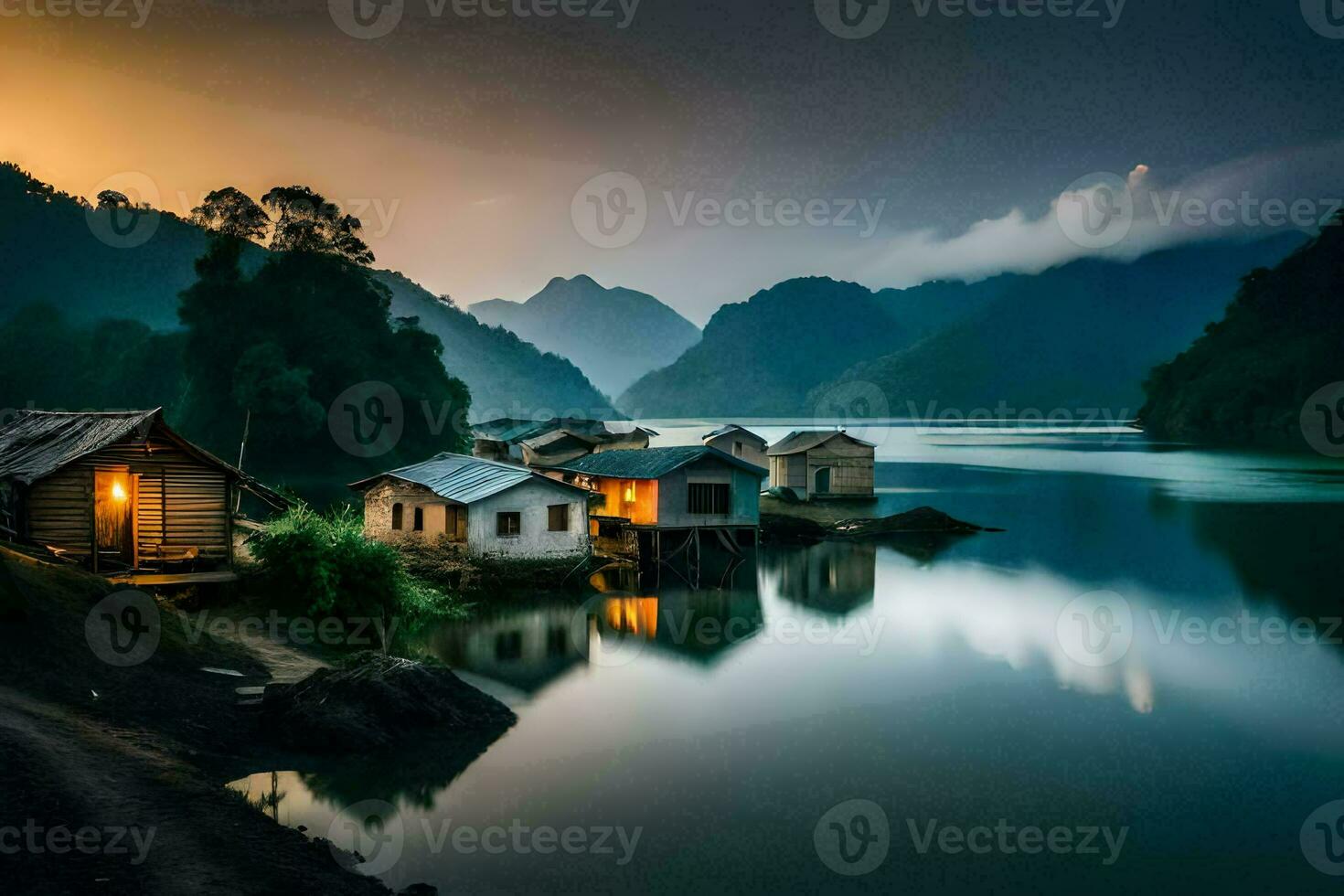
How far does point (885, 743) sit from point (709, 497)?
850 inches

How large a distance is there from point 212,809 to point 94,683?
17.6ft

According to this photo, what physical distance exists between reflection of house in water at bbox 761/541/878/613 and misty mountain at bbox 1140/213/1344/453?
98984 millimetres

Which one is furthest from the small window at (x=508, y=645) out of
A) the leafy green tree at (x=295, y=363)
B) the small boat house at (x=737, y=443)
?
the leafy green tree at (x=295, y=363)

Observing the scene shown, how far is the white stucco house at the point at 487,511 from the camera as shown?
3306 centimetres

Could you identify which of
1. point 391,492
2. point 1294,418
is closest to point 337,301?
point 391,492

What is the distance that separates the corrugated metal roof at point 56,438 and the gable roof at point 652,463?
2114 centimetres

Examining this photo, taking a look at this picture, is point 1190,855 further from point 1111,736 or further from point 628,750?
point 628,750

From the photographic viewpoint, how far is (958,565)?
4572 centimetres

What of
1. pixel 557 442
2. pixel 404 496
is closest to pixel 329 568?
pixel 404 496

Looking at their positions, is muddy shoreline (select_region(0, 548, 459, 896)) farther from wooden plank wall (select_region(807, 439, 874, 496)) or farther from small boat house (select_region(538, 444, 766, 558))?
wooden plank wall (select_region(807, 439, 874, 496))

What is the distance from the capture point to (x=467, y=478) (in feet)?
116

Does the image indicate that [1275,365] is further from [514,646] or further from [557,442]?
[514,646]

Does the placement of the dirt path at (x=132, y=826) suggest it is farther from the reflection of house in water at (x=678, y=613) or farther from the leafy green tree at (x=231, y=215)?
the leafy green tree at (x=231, y=215)

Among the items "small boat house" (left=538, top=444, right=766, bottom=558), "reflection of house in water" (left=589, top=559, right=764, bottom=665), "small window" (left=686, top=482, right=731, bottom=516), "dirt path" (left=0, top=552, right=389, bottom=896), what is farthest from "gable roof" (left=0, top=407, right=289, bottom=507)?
"small window" (left=686, top=482, right=731, bottom=516)
